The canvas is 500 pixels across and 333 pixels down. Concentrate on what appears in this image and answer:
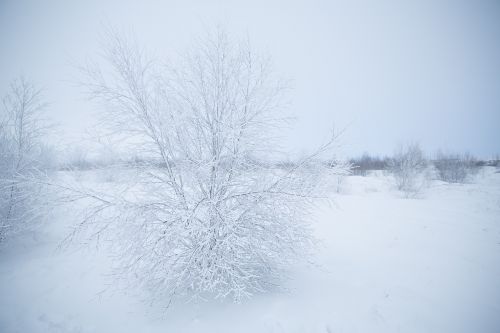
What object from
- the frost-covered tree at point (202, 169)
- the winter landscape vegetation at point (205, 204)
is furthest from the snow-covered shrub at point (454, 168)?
the frost-covered tree at point (202, 169)

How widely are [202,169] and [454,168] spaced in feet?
123

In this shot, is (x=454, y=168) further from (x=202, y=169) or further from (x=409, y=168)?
(x=202, y=169)

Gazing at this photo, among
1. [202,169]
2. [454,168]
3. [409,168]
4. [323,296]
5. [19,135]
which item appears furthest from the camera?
[454,168]

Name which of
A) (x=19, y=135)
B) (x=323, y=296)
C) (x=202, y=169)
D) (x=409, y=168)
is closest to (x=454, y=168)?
(x=409, y=168)

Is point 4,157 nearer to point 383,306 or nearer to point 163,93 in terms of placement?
point 163,93

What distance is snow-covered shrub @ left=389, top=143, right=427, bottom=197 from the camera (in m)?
23.1

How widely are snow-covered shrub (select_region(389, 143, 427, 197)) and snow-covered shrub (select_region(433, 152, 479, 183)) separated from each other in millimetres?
7548

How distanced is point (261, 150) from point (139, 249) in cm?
283

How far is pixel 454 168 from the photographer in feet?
98.0

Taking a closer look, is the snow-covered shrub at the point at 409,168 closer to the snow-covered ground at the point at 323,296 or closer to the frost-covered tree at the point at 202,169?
the snow-covered ground at the point at 323,296

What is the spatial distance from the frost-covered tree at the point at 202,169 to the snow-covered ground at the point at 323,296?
0.58m

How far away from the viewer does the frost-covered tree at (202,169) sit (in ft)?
13.4

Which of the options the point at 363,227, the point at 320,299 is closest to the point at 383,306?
the point at 320,299

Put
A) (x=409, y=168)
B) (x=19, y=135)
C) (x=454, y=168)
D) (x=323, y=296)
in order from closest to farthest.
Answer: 1. (x=323, y=296)
2. (x=19, y=135)
3. (x=409, y=168)
4. (x=454, y=168)
